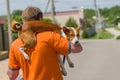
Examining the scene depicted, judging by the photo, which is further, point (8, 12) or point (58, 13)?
point (58, 13)

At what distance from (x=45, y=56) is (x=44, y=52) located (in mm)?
37

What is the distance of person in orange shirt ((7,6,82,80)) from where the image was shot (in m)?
3.95

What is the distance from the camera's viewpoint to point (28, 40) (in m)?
3.99

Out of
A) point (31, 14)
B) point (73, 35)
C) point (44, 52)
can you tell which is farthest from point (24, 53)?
point (73, 35)

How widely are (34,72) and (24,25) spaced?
0.44 meters

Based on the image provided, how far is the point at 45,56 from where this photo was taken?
13.1ft

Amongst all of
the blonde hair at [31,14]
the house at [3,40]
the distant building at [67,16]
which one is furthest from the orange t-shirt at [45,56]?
the distant building at [67,16]

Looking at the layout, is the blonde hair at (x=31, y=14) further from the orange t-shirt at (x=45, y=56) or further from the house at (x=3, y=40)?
the house at (x=3, y=40)

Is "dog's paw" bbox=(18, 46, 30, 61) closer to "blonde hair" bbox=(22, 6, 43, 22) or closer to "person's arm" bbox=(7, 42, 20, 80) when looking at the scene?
"person's arm" bbox=(7, 42, 20, 80)

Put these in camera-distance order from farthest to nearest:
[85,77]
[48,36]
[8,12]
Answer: [8,12]
[85,77]
[48,36]

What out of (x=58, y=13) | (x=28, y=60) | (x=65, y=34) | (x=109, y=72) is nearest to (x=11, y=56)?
(x=28, y=60)

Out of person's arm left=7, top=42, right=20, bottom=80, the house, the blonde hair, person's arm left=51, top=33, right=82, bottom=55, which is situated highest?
the blonde hair

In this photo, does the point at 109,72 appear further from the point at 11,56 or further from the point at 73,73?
the point at 11,56

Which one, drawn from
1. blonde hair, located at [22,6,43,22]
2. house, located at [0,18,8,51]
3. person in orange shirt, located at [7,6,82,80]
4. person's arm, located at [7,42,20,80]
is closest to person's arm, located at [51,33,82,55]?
person in orange shirt, located at [7,6,82,80]
